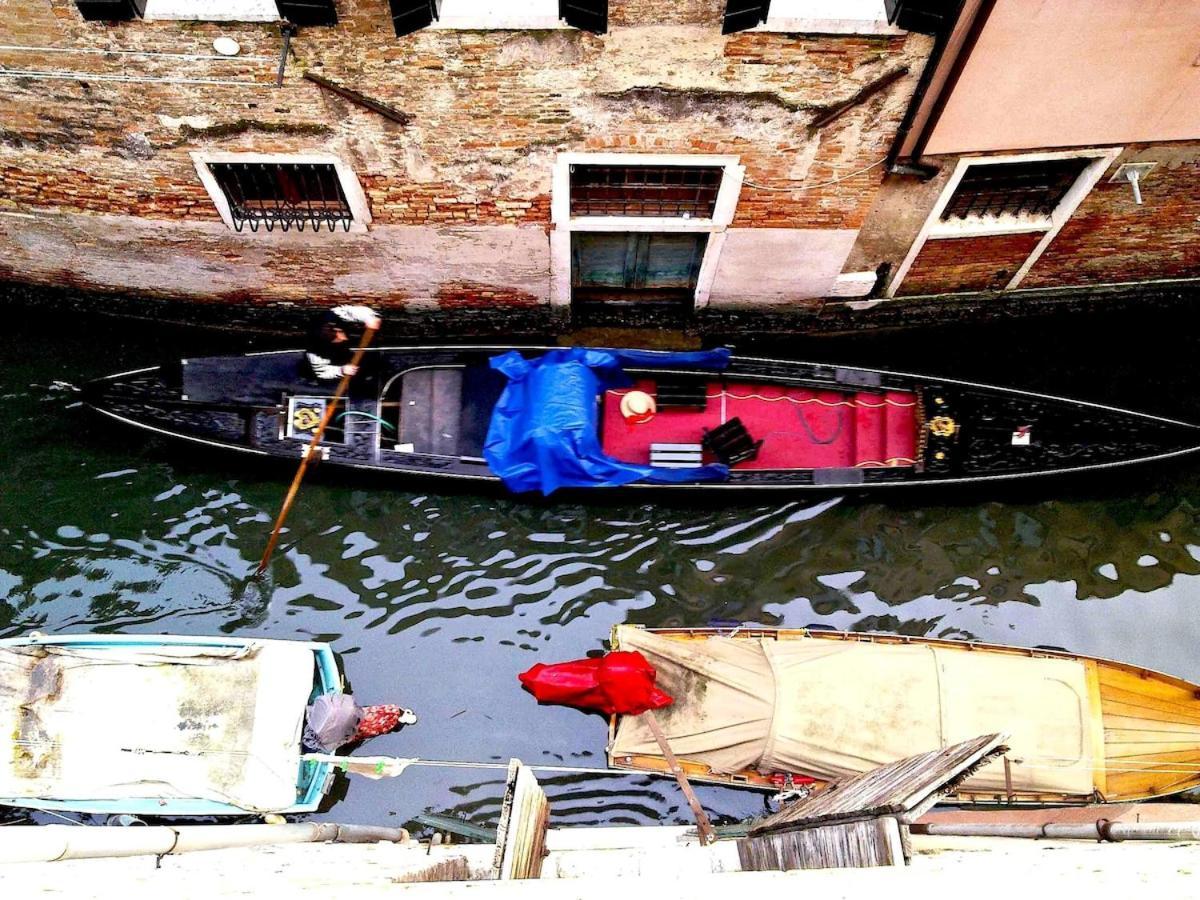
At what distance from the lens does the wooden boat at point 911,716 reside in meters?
6.13

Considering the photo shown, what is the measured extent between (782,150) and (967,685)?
4049 mm

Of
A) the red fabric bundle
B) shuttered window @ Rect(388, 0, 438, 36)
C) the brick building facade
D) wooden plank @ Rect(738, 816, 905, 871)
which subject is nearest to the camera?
wooden plank @ Rect(738, 816, 905, 871)

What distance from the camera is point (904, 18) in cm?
504

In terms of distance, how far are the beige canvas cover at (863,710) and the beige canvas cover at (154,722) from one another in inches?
98.2

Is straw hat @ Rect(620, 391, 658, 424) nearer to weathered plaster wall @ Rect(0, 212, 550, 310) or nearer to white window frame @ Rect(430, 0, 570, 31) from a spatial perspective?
weathered plaster wall @ Rect(0, 212, 550, 310)

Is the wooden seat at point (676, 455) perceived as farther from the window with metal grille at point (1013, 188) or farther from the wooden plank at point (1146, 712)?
the wooden plank at point (1146, 712)

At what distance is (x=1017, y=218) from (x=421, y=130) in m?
4.80

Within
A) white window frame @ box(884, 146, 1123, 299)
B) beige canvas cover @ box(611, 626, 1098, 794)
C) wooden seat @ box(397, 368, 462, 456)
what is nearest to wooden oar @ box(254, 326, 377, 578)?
wooden seat @ box(397, 368, 462, 456)

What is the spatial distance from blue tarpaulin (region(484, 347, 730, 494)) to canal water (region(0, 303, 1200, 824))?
2.29ft

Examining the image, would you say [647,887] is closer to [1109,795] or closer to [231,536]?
[1109,795]

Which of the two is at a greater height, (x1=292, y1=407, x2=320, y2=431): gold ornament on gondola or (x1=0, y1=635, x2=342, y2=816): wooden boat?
(x1=292, y1=407, x2=320, y2=431): gold ornament on gondola

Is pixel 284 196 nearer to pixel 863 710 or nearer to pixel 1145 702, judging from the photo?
pixel 863 710

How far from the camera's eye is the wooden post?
5211 mm

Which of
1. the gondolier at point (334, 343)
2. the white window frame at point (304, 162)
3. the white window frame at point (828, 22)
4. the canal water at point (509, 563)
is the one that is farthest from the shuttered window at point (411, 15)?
the canal water at point (509, 563)
